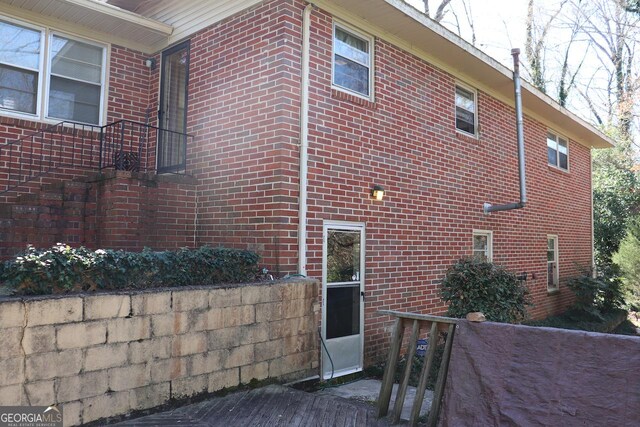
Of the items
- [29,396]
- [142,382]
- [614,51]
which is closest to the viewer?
[29,396]

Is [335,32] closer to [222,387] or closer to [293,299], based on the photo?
[293,299]

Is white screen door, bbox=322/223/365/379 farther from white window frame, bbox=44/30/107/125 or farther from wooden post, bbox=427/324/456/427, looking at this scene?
white window frame, bbox=44/30/107/125

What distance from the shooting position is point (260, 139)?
19.8ft

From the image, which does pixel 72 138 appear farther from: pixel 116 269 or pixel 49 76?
pixel 116 269

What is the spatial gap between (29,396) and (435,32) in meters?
6.67

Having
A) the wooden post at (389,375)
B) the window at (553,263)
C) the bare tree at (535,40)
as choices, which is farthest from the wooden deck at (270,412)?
the bare tree at (535,40)

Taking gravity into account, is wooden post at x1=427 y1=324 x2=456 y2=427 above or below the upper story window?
below

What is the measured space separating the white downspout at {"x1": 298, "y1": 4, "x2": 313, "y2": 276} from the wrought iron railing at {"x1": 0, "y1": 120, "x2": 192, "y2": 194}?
2094 millimetres

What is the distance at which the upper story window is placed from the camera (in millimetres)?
→ 6789

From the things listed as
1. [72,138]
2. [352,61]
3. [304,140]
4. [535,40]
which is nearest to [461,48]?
[352,61]

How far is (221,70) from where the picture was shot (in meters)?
6.71

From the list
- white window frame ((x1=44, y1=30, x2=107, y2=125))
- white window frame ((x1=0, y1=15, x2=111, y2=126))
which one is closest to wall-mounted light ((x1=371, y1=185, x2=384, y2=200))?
white window frame ((x1=44, y1=30, x2=107, y2=125))

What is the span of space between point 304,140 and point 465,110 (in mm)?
4448

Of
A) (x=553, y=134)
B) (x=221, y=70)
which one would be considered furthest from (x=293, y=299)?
(x=553, y=134)
